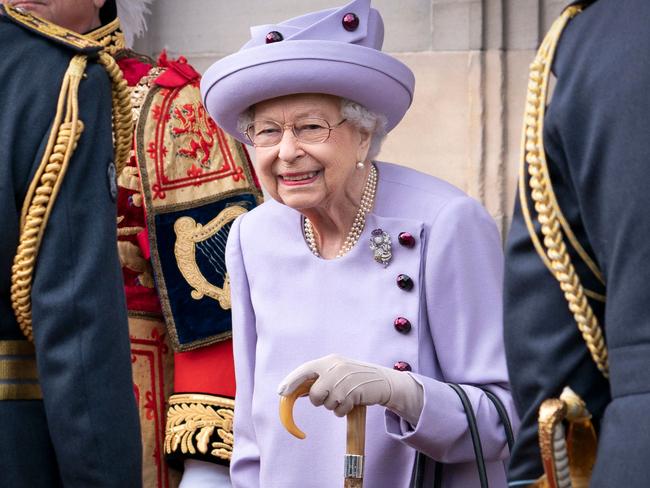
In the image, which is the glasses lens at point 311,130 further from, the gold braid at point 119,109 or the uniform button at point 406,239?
the gold braid at point 119,109

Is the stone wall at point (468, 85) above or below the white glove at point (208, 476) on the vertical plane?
above

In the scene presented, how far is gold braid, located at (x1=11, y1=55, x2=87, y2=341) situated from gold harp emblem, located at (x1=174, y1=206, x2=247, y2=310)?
107 cm

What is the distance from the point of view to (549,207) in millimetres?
2564

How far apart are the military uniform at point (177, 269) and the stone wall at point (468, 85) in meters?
1.73

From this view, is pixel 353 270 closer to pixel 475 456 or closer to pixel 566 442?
pixel 475 456

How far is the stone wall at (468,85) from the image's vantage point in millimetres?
6129

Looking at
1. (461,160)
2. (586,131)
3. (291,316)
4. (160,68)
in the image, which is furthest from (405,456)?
(461,160)

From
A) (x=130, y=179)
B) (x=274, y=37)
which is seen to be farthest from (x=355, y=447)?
(x=130, y=179)

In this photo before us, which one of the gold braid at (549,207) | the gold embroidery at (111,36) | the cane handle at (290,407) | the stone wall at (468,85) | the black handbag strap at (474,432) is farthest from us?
the stone wall at (468,85)

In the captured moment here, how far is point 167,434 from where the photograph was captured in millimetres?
4391

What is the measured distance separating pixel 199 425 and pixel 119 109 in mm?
1054

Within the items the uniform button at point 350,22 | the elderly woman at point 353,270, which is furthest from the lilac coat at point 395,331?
the uniform button at point 350,22

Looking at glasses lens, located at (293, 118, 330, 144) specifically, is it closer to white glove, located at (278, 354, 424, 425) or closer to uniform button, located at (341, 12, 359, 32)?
uniform button, located at (341, 12, 359, 32)

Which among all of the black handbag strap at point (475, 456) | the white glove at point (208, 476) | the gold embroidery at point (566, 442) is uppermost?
the gold embroidery at point (566, 442)
